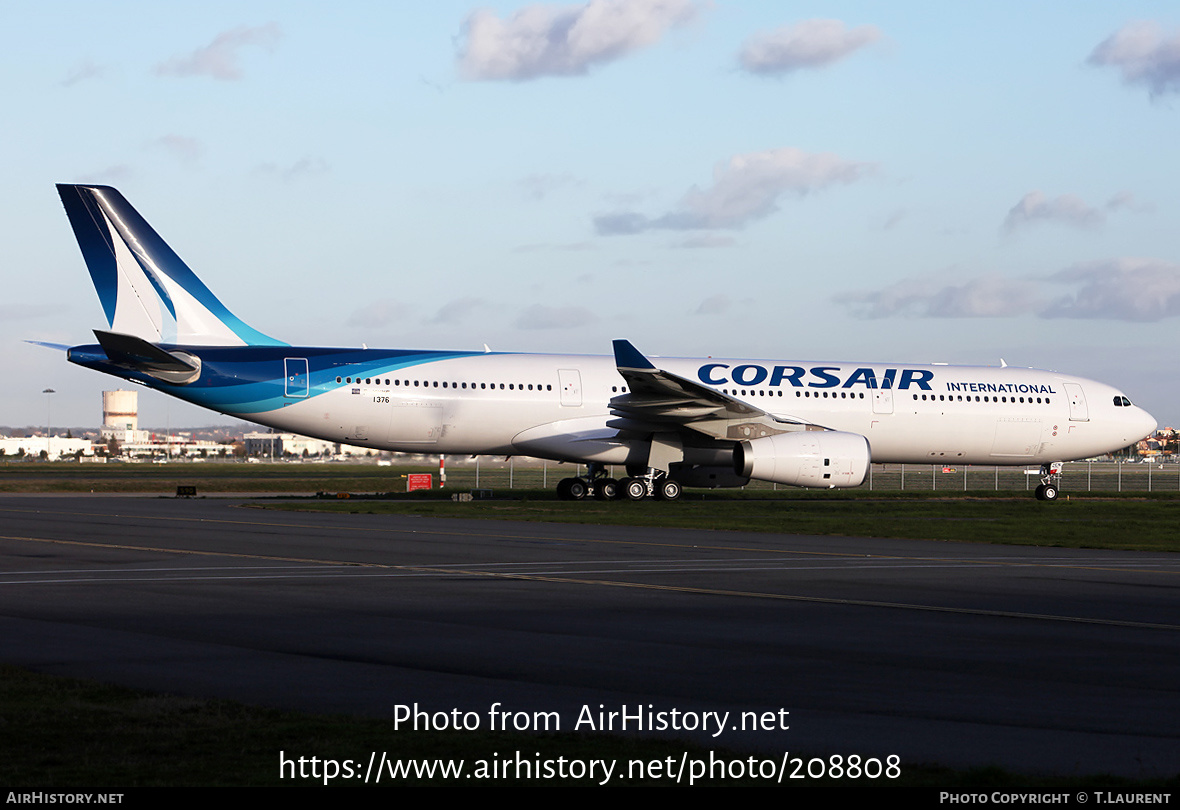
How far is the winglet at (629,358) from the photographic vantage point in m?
32.1

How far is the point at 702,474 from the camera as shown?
36875mm

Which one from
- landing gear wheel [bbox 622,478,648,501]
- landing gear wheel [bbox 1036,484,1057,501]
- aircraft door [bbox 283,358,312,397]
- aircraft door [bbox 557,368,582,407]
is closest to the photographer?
aircraft door [bbox 283,358,312,397]

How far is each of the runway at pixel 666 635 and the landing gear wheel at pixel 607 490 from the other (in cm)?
1575

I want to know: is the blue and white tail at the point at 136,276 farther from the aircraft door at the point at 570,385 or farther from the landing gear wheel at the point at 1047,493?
the landing gear wheel at the point at 1047,493

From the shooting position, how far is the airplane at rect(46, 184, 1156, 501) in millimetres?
33375

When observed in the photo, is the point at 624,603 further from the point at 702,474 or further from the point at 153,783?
the point at 702,474

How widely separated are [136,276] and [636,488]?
45.6 feet

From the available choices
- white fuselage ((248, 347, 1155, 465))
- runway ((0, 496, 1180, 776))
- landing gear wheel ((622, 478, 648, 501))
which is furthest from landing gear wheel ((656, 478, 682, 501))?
runway ((0, 496, 1180, 776))

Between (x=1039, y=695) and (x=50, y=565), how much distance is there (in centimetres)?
1279

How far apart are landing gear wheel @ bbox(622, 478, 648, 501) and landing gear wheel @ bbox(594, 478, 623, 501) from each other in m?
0.42

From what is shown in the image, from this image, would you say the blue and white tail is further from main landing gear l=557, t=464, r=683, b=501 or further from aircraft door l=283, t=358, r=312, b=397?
Answer: main landing gear l=557, t=464, r=683, b=501

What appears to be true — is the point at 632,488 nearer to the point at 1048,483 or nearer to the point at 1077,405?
the point at 1048,483

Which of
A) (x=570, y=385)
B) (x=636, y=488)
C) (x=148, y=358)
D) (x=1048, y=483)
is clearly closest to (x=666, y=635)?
(x=148, y=358)

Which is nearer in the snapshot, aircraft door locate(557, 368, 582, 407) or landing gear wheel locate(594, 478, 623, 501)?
aircraft door locate(557, 368, 582, 407)
